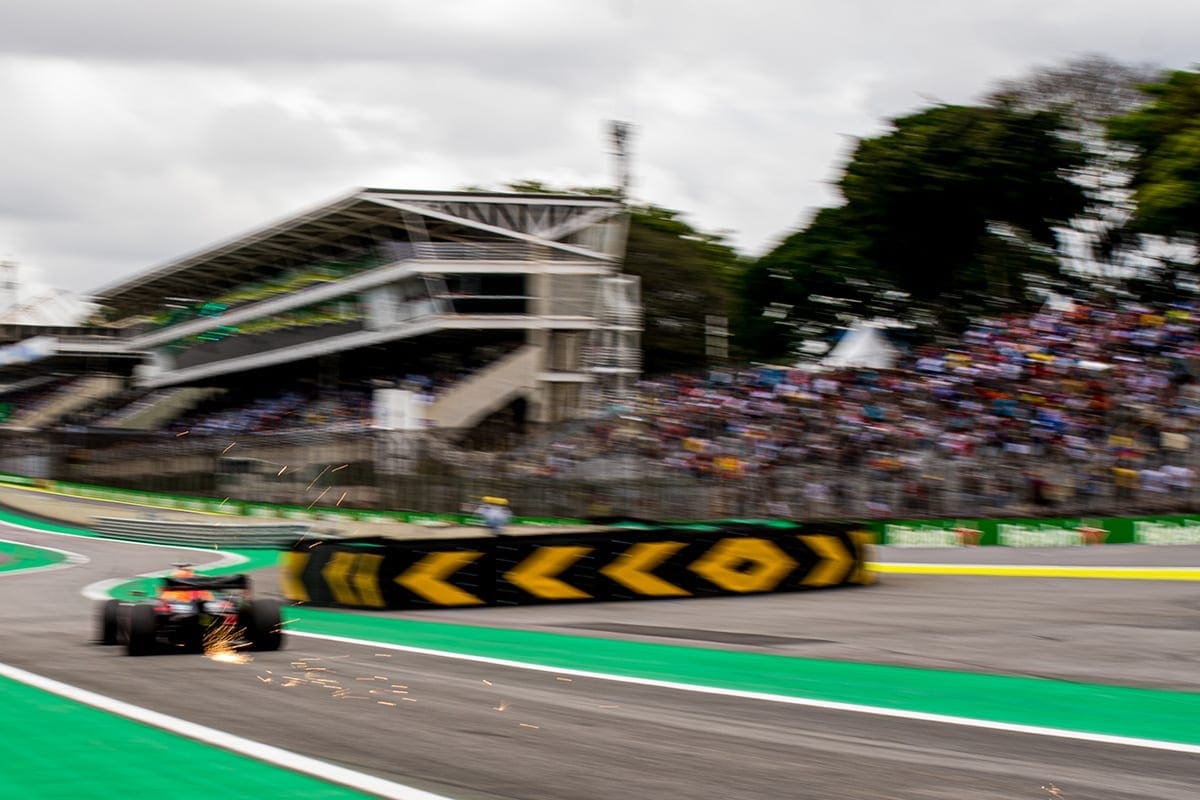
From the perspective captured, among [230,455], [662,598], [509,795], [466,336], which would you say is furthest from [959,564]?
[466,336]

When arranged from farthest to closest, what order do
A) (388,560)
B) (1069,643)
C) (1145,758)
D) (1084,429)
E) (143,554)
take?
(143,554) → (1084,429) → (388,560) → (1069,643) → (1145,758)

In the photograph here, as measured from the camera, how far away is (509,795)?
16.8 ft

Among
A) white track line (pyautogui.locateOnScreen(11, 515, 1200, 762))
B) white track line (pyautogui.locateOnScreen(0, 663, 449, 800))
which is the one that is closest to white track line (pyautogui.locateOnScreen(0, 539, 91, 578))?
white track line (pyautogui.locateOnScreen(11, 515, 1200, 762))

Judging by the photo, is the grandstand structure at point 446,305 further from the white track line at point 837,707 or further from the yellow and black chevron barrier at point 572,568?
the white track line at point 837,707

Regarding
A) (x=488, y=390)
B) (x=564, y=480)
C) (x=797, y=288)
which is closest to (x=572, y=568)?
(x=564, y=480)

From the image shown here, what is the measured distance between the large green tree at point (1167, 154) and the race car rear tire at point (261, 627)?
87.3 ft

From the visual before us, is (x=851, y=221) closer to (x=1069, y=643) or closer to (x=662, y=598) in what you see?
(x=662, y=598)

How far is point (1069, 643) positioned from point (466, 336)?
3368 cm

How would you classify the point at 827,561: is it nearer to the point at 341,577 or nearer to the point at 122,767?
the point at 341,577

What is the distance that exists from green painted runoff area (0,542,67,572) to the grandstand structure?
382 inches

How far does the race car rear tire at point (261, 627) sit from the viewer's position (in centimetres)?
1045

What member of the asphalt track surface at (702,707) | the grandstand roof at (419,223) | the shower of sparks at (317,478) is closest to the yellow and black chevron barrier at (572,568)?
the asphalt track surface at (702,707)

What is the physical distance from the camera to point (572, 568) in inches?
583

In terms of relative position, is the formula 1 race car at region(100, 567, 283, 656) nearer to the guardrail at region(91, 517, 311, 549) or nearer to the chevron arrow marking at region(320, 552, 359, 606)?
the chevron arrow marking at region(320, 552, 359, 606)
